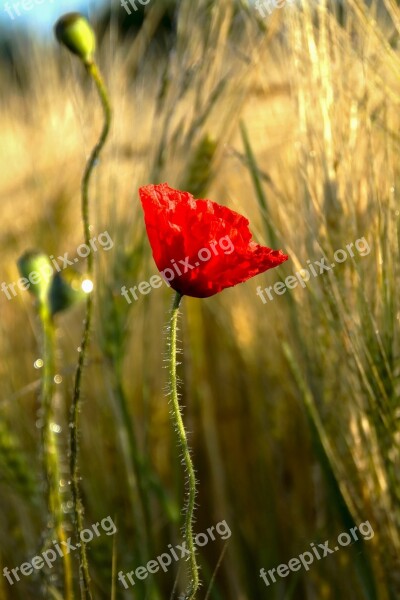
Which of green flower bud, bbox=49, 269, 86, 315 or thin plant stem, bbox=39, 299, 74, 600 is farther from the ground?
green flower bud, bbox=49, 269, 86, 315

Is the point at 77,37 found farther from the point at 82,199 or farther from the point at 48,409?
the point at 48,409

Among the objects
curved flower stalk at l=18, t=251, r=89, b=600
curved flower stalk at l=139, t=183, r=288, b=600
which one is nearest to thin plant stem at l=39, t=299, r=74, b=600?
curved flower stalk at l=18, t=251, r=89, b=600

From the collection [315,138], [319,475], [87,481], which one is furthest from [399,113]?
[87,481]

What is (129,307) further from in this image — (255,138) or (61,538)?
(255,138)

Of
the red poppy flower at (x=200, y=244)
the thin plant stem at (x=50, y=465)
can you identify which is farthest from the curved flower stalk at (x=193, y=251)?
the thin plant stem at (x=50, y=465)

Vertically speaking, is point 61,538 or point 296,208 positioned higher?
point 296,208

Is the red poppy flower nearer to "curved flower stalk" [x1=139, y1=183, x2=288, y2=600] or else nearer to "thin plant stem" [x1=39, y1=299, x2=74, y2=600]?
"curved flower stalk" [x1=139, y1=183, x2=288, y2=600]

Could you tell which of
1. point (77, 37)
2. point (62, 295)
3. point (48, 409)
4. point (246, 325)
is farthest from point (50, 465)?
point (246, 325)

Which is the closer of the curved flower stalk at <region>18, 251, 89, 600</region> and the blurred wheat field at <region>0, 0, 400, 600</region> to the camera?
the curved flower stalk at <region>18, 251, 89, 600</region>
